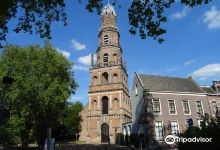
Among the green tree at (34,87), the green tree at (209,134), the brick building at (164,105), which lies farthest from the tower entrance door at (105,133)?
the green tree at (209,134)

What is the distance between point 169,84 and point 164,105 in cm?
401

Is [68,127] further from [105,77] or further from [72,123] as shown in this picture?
[105,77]

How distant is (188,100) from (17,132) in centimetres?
2192

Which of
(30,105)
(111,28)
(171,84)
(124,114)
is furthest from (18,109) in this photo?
(111,28)

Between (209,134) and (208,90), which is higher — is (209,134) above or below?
below

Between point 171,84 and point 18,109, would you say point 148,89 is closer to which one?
point 171,84

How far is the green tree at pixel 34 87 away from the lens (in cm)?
2655

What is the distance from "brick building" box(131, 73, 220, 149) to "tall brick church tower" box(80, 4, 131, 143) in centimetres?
1159

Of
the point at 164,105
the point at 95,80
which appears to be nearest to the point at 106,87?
the point at 95,80

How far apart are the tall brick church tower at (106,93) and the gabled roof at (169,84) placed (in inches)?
550

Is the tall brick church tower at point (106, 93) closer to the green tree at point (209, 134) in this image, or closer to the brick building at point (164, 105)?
the brick building at point (164, 105)

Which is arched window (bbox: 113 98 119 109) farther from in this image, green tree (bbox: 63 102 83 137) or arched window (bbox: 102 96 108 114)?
green tree (bbox: 63 102 83 137)

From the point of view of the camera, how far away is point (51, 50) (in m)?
33.0

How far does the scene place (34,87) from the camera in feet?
88.8
